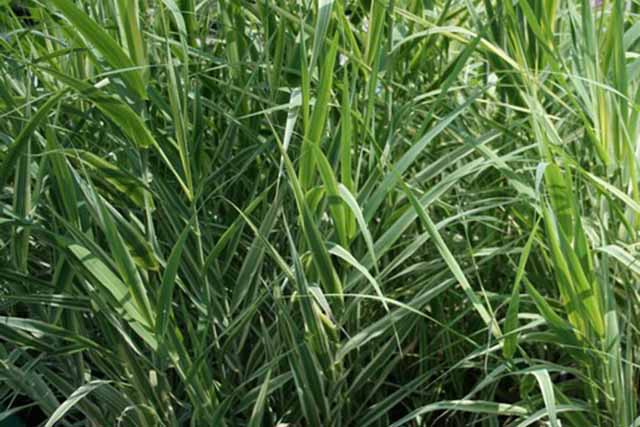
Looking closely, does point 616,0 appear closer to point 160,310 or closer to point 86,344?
point 160,310

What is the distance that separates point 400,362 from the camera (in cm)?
158

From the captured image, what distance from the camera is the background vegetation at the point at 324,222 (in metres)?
1.31

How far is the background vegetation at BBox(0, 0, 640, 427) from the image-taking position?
51.4 inches

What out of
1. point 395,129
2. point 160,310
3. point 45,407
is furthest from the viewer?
point 45,407

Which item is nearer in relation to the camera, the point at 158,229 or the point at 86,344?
the point at 86,344

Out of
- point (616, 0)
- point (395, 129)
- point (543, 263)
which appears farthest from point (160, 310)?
point (616, 0)

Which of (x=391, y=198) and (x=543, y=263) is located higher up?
(x=391, y=198)

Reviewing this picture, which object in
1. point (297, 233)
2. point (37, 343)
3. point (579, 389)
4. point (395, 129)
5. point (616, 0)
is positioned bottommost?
point (579, 389)

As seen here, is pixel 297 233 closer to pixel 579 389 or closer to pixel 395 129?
pixel 395 129

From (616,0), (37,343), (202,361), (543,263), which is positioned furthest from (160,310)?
(616,0)

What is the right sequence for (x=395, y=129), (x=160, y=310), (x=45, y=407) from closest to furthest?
(x=160, y=310) → (x=395, y=129) → (x=45, y=407)

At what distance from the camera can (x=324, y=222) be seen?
1.52 m

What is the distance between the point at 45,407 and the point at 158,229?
0.30m

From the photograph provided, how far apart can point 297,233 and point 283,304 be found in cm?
14
